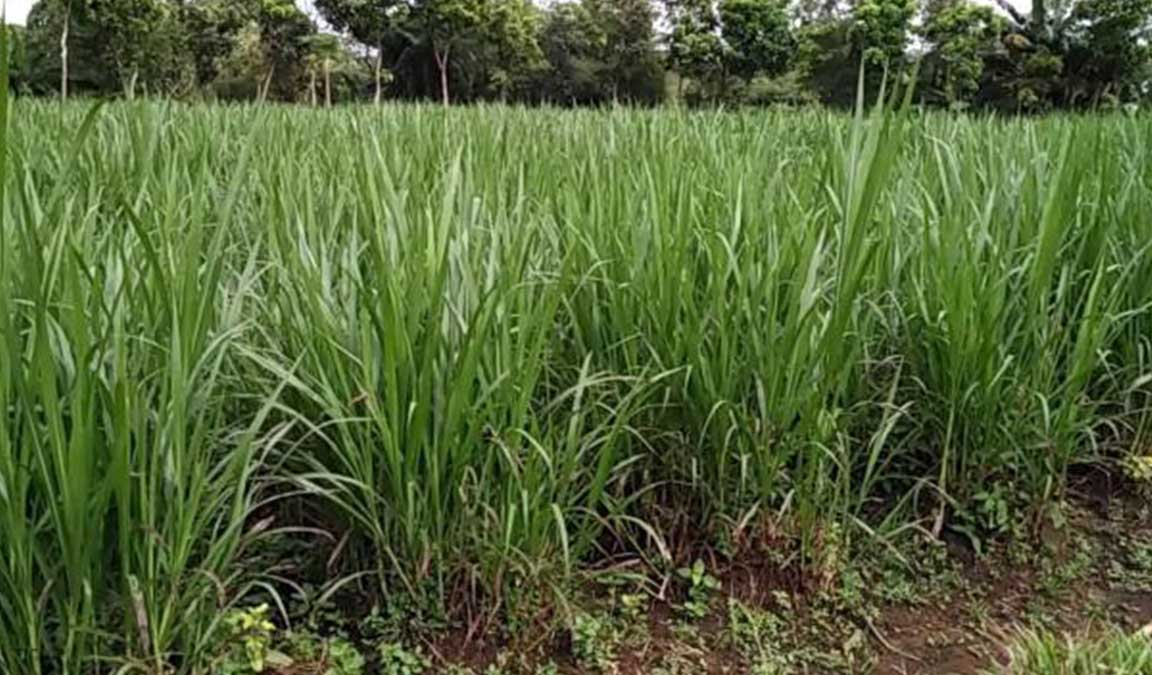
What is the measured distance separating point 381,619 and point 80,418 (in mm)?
464

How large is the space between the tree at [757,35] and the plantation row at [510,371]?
22663mm

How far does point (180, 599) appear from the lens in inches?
39.9

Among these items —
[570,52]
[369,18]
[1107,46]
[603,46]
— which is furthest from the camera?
[570,52]

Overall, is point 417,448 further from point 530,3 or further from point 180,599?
point 530,3

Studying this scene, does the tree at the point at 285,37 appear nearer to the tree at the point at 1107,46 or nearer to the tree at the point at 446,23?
the tree at the point at 446,23

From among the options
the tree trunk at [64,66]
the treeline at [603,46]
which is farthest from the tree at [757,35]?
the tree trunk at [64,66]

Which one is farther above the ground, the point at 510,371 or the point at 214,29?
the point at 214,29

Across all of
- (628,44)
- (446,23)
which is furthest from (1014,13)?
(446,23)

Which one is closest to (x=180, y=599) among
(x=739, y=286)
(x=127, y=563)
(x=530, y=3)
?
(x=127, y=563)

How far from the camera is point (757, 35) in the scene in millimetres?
23375

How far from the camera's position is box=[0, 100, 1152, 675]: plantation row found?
98cm

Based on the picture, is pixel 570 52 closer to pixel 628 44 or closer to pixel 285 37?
pixel 628 44

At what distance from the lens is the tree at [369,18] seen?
21.0 metres

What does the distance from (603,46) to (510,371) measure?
81.9 feet
